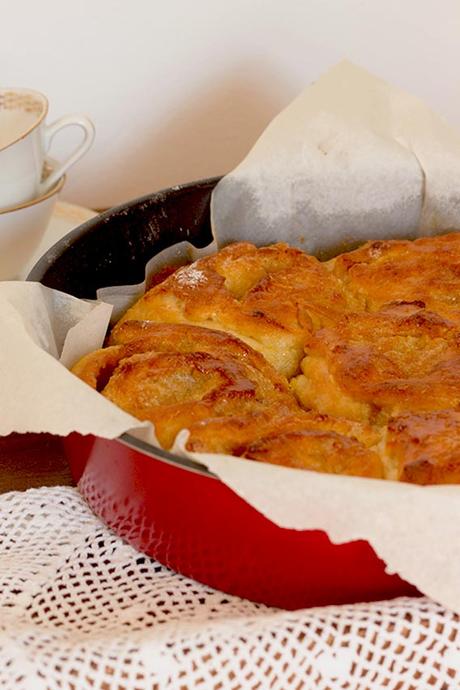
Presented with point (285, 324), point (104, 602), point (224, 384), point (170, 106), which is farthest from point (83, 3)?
point (104, 602)

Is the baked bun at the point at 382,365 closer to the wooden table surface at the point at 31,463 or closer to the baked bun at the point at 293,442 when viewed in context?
the baked bun at the point at 293,442

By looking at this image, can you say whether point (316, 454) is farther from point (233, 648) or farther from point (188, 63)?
point (188, 63)

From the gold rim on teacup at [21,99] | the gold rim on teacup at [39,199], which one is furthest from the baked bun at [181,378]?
the gold rim on teacup at [21,99]

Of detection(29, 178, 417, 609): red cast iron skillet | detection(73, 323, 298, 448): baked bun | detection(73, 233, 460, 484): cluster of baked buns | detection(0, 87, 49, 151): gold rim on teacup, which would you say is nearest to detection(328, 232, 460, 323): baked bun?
detection(73, 233, 460, 484): cluster of baked buns

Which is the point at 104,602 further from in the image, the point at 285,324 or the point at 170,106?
the point at 170,106

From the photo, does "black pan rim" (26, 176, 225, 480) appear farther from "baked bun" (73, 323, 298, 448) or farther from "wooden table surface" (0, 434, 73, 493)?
"wooden table surface" (0, 434, 73, 493)

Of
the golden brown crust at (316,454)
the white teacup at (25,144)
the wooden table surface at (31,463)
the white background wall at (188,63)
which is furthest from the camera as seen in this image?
the white background wall at (188,63)
